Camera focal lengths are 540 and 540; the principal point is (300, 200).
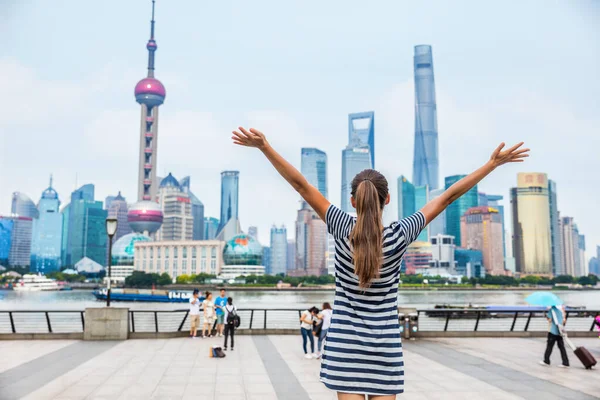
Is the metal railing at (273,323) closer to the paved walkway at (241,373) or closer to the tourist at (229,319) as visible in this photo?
the paved walkway at (241,373)

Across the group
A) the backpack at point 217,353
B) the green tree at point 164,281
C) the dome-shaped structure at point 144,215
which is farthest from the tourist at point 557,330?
the dome-shaped structure at point 144,215

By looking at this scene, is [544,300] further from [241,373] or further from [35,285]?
[35,285]

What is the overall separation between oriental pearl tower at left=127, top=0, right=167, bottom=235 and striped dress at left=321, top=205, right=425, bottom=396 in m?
168

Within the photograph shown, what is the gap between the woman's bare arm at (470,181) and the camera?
2838 mm

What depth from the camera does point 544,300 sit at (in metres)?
13.0

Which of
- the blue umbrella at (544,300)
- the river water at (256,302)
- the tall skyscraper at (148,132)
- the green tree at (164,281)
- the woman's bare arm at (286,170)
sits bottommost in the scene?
the river water at (256,302)

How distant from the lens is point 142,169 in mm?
170875

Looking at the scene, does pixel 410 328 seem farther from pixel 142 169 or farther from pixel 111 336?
pixel 142 169

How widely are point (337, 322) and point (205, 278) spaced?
446 ft

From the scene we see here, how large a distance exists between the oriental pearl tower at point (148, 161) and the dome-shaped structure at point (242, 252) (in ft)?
106

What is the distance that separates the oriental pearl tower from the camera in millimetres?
164750

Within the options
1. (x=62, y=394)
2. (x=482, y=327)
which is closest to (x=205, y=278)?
Answer: (x=482, y=327)

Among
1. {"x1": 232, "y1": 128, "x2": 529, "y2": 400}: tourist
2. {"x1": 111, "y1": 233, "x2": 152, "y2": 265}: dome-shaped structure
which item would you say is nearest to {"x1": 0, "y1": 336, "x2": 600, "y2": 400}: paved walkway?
{"x1": 232, "y1": 128, "x2": 529, "y2": 400}: tourist

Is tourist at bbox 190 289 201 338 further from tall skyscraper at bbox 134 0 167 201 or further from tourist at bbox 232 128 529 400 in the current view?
tall skyscraper at bbox 134 0 167 201
